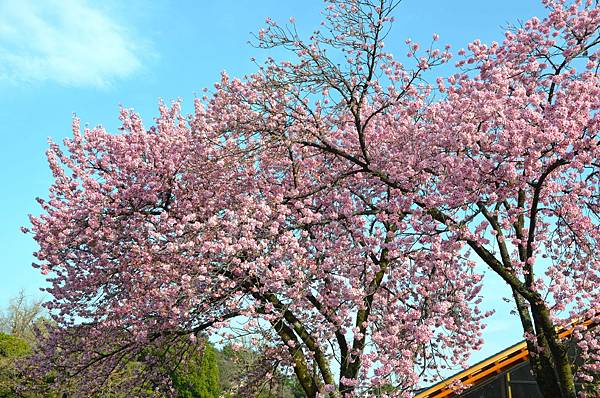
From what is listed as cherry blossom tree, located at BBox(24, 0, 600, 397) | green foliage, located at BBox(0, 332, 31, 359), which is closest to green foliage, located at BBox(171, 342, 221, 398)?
green foliage, located at BBox(0, 332, 31, 359)

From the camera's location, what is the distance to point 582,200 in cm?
1018

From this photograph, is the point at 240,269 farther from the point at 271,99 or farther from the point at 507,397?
the point at 507,397

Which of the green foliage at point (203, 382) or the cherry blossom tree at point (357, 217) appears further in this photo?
the green foliage at point (203, 382)

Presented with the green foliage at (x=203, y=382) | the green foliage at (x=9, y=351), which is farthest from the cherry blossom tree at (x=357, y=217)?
the green foliage at (x=203, y=382)

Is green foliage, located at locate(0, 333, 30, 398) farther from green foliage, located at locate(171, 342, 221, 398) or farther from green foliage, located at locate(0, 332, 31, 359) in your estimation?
green foliage, located at locate(171, 342, 221, 398)

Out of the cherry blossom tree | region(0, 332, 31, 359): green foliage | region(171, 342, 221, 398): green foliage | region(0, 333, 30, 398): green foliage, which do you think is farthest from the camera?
region(171, 342, 221, 398): green foliage

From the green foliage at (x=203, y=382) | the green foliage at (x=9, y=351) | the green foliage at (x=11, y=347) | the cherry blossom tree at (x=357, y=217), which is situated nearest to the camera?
the cherry blossom tree at (x=357, y=217)

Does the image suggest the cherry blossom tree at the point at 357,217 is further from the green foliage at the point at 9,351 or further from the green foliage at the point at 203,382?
the green foliage at the point at 203,382

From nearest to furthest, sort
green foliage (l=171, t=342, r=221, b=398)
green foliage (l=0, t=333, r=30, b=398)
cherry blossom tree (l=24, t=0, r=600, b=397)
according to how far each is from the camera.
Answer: cherry blossom tree (l=24, t=0, r=600, b=397) → green foliage (l=0, t=333, r=30, b=398) → green foliage (l=171, t=342, r=221, b=398)

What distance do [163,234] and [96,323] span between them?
299cm

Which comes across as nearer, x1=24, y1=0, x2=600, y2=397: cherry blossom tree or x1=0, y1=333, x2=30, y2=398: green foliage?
x1=24, y1=0, x2=600, y2=397: cherry blossom tree

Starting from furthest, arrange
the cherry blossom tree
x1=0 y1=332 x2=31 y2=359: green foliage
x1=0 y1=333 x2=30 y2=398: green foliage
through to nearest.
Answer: x1=0 y1=332 x2=31 y2=359: green foliage
x1=0 y1=333 x2=30 y2=398: green foliage
the cherry blossom tree

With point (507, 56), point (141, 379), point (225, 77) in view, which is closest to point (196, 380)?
point (141, 379)

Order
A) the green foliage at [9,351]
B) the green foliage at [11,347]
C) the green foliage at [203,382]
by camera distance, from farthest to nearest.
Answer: the green foliage at [203,382], the green foliage at [11,347], the green foliage at [9,351]
